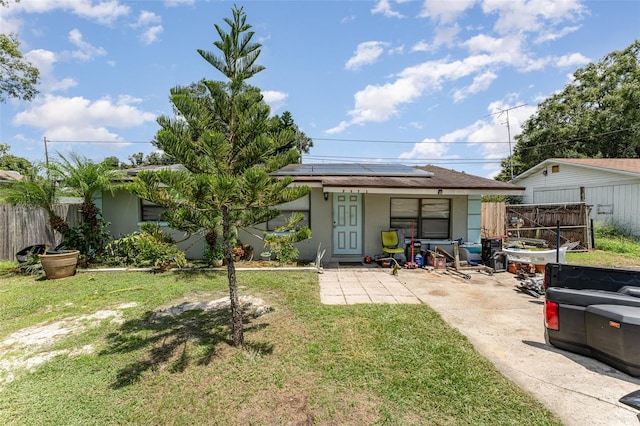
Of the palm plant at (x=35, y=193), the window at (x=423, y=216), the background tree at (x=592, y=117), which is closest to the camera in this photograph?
the palm plant at (x=35, y=193)

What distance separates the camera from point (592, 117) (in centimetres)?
2183

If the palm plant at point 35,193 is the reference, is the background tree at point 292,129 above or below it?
above

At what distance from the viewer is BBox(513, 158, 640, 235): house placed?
12359 mm

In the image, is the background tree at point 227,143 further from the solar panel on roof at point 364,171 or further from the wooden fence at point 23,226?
the wooden fence at point 23,226

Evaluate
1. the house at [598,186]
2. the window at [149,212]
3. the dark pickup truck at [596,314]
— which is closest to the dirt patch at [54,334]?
the dark pickup truck at [596,314]

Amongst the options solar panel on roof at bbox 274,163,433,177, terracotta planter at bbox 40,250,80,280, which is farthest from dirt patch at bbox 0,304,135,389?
solar panel on roof at bbox 274,163,433,177

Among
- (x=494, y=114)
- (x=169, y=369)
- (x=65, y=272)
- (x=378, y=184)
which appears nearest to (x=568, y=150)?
(x=494, y=114)

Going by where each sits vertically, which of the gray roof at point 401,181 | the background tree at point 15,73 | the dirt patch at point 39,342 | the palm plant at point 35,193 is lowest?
the dirt patch at point 39,342

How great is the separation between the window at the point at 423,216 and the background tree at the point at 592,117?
20.8 m

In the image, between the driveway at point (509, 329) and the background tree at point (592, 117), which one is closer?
the driveway at point (509, 329)

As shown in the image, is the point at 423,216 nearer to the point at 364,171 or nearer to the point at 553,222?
the point at 364,171

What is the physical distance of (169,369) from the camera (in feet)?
10.3

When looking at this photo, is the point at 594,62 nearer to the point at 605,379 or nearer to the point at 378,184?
the point at 378,184

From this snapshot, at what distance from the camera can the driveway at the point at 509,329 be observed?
8.37 feet
